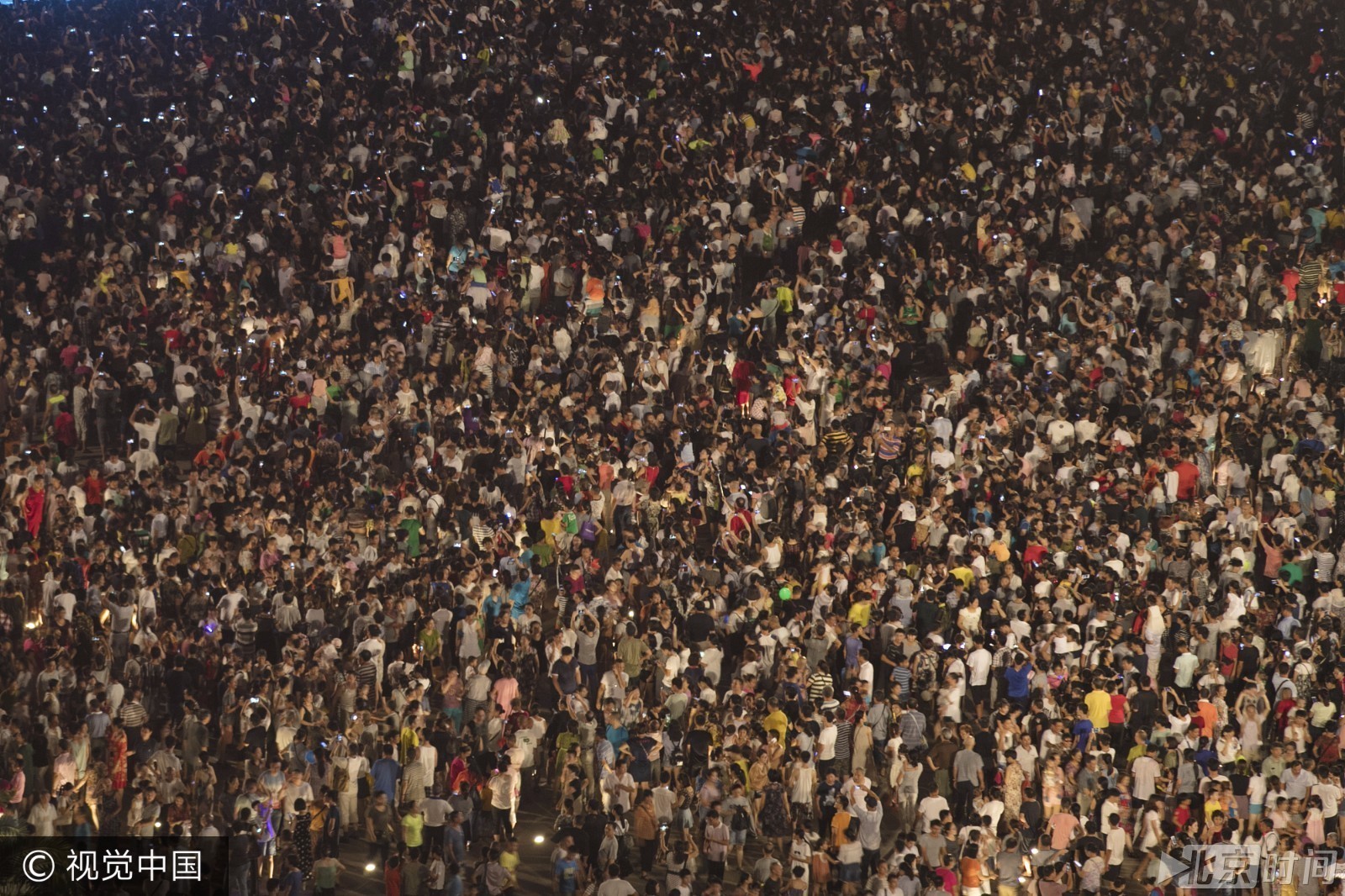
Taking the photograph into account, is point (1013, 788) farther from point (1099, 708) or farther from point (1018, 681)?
point (1018, 681)

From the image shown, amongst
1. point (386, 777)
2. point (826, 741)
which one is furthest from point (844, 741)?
point (386, 777)

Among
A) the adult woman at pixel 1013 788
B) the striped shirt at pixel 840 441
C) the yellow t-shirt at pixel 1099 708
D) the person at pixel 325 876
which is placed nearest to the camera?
the person at pixel 325 876

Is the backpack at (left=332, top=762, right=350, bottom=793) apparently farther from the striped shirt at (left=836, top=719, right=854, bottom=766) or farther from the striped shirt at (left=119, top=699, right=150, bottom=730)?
the striped shirt at (left=836, top=719, right=854, bottom=766)

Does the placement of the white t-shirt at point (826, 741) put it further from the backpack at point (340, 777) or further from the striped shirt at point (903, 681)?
the backpack at point (340, 777)

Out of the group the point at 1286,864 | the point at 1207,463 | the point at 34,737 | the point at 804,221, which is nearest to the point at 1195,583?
the point at 1207,463

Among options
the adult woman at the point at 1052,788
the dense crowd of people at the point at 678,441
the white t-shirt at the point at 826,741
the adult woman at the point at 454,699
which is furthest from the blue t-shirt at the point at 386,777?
the adult woman at the point at 1052,788
